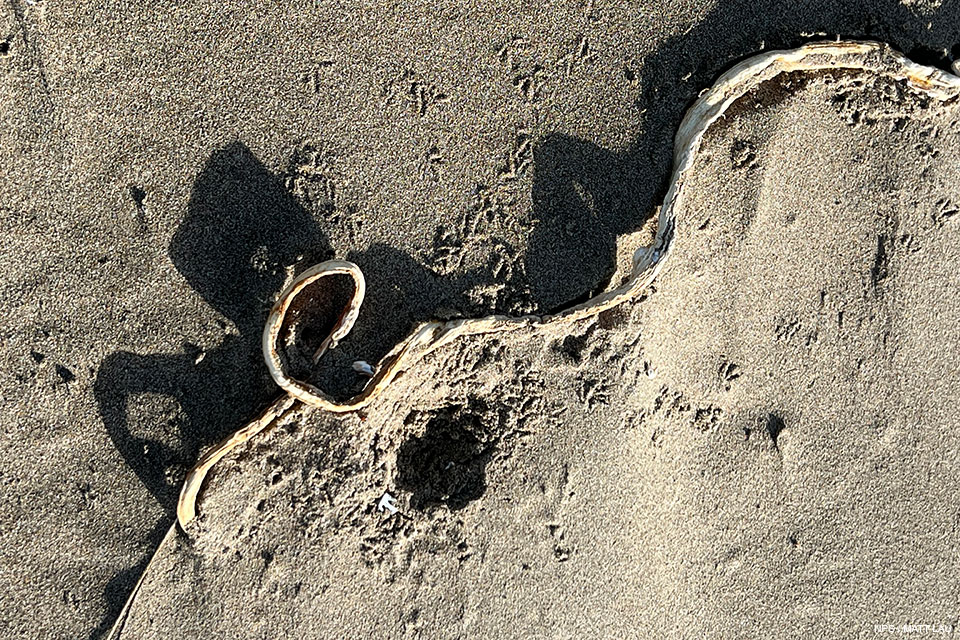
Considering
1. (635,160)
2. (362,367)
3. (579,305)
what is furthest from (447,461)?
(635,160)

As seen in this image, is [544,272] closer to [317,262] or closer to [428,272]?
[428,272]

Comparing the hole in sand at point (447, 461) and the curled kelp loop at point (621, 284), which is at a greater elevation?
the curled kelp loop at point (621, 284)

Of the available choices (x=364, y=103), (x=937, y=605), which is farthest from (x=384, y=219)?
(x=937, y=605)

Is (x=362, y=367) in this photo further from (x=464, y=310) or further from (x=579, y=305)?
(x=579, y=305)

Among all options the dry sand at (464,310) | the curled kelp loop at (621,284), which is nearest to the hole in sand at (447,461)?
the dry sand at (464,310)

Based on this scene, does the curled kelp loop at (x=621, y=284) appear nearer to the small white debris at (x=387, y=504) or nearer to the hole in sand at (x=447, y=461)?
the hole in sand at (x=447, y=461)
